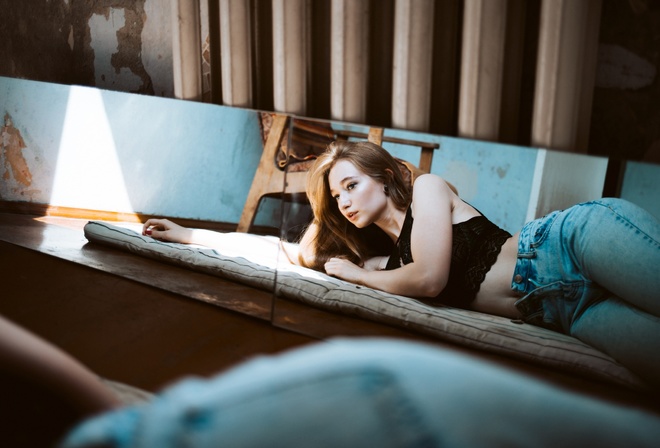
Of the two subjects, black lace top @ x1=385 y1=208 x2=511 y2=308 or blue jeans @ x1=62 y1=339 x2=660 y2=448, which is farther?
black lace top @ x1=385 y1=208 x2=511 y2=308

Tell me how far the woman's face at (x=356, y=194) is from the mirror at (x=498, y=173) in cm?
7

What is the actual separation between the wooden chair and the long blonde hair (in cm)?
2

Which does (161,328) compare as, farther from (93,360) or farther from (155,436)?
(155,436)

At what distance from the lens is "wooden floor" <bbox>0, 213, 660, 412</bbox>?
123 centimetres

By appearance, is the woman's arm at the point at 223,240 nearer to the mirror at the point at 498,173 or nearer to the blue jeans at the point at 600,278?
the mirror at the point at 498,173

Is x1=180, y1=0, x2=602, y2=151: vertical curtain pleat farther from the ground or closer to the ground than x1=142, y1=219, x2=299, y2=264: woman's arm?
farther from the ground

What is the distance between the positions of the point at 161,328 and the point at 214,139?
0.59 m

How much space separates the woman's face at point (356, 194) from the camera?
1.33 meters

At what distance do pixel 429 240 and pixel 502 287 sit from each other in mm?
180

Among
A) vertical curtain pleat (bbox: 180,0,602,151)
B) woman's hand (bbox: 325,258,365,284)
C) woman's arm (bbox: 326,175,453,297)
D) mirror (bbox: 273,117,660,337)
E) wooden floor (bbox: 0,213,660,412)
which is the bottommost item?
wooden floor (bbox: 0,213,660,412)

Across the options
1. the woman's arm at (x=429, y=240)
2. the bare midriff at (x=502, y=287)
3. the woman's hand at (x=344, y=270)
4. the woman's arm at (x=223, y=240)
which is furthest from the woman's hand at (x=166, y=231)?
the bare midriff at (x=502, y=287)

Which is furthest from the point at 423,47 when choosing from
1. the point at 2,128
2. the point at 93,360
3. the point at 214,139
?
the point at 2,128

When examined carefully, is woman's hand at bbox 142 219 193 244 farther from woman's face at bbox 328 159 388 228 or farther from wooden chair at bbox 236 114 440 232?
woman's face at bbox 328 159 388 228

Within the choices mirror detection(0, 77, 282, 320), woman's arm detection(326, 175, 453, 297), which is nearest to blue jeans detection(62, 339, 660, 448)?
woman's arm detection(326, 175, 453, 297)
